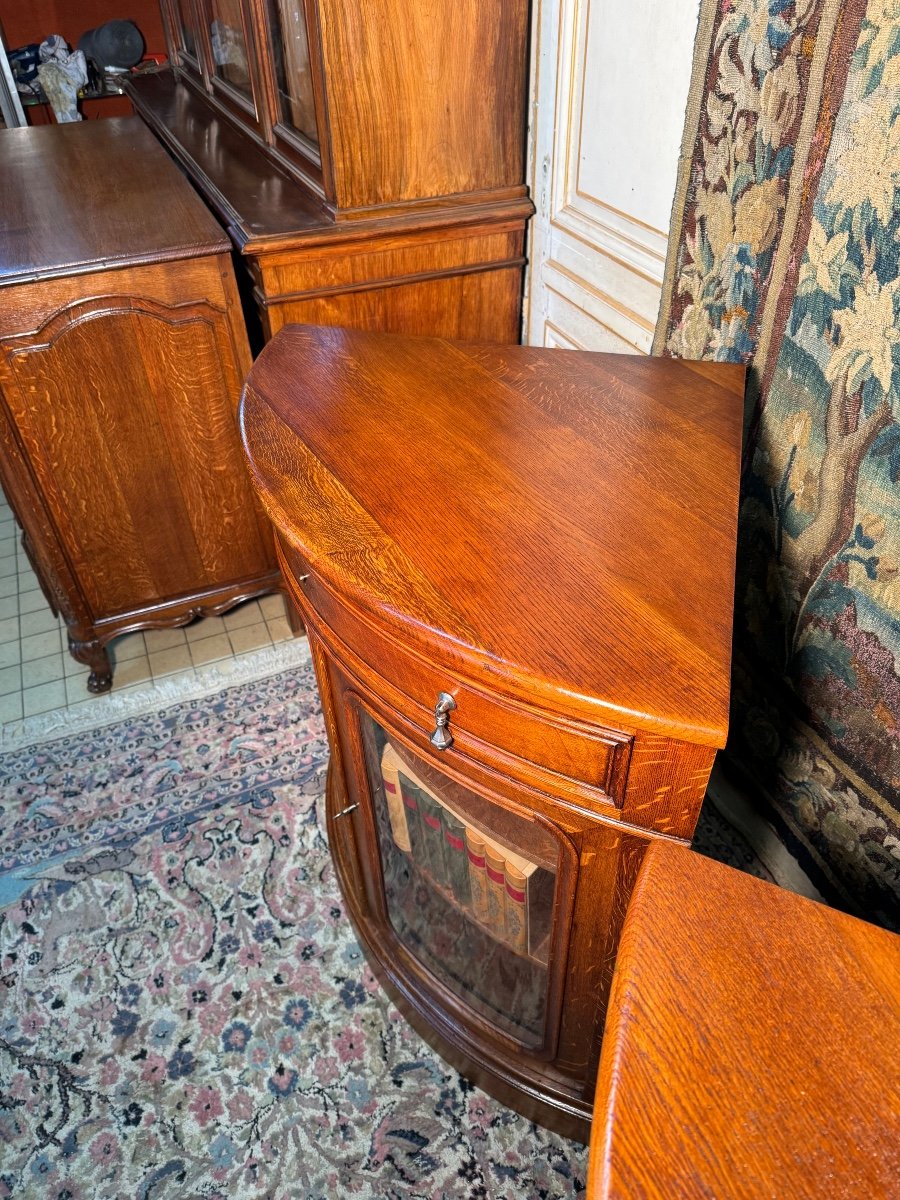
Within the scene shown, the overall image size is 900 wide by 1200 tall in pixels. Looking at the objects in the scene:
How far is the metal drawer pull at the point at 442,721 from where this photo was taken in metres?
0.58

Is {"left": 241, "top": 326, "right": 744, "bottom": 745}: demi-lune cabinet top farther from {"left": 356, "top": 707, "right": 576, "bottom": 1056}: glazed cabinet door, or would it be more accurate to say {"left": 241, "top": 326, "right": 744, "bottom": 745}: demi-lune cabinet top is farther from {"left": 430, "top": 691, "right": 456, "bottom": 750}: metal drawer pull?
{"left": 356, "top": 707, "right": 576, "bottom": 1056}: glazed cabinet door

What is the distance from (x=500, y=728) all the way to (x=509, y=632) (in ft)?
0.27

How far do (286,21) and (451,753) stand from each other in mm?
1059

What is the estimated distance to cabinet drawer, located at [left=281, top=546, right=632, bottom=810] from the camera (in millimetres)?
527

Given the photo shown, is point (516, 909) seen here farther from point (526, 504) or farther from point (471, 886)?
point (526, 504)

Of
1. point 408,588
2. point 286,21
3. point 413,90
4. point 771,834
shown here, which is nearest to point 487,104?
point 413,90

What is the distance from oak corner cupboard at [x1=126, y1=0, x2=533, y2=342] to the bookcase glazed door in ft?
2.26

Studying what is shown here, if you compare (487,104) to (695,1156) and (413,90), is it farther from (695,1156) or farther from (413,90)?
(695,1156)

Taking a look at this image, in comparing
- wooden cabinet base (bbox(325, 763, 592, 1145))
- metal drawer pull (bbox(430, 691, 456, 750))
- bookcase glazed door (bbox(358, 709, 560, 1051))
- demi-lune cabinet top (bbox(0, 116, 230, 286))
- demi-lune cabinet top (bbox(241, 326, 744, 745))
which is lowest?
wooden cabinet base (bbox(325, 763, 592, 1145))

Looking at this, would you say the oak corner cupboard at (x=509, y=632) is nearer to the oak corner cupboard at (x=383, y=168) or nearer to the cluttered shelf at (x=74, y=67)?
the oak corner cupboard at (x=383, y=168)

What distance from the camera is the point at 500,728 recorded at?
0.56 meters

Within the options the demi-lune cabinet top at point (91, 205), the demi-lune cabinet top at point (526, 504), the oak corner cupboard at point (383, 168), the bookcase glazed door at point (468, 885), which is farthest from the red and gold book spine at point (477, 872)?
the demi-lune cabinet top at point (91, 205)

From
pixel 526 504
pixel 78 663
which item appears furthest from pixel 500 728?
pixel 78 663

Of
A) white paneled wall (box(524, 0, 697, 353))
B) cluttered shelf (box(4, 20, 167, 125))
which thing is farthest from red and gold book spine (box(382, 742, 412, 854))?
cluttered shelf (box(4, 20, 167, 125))
